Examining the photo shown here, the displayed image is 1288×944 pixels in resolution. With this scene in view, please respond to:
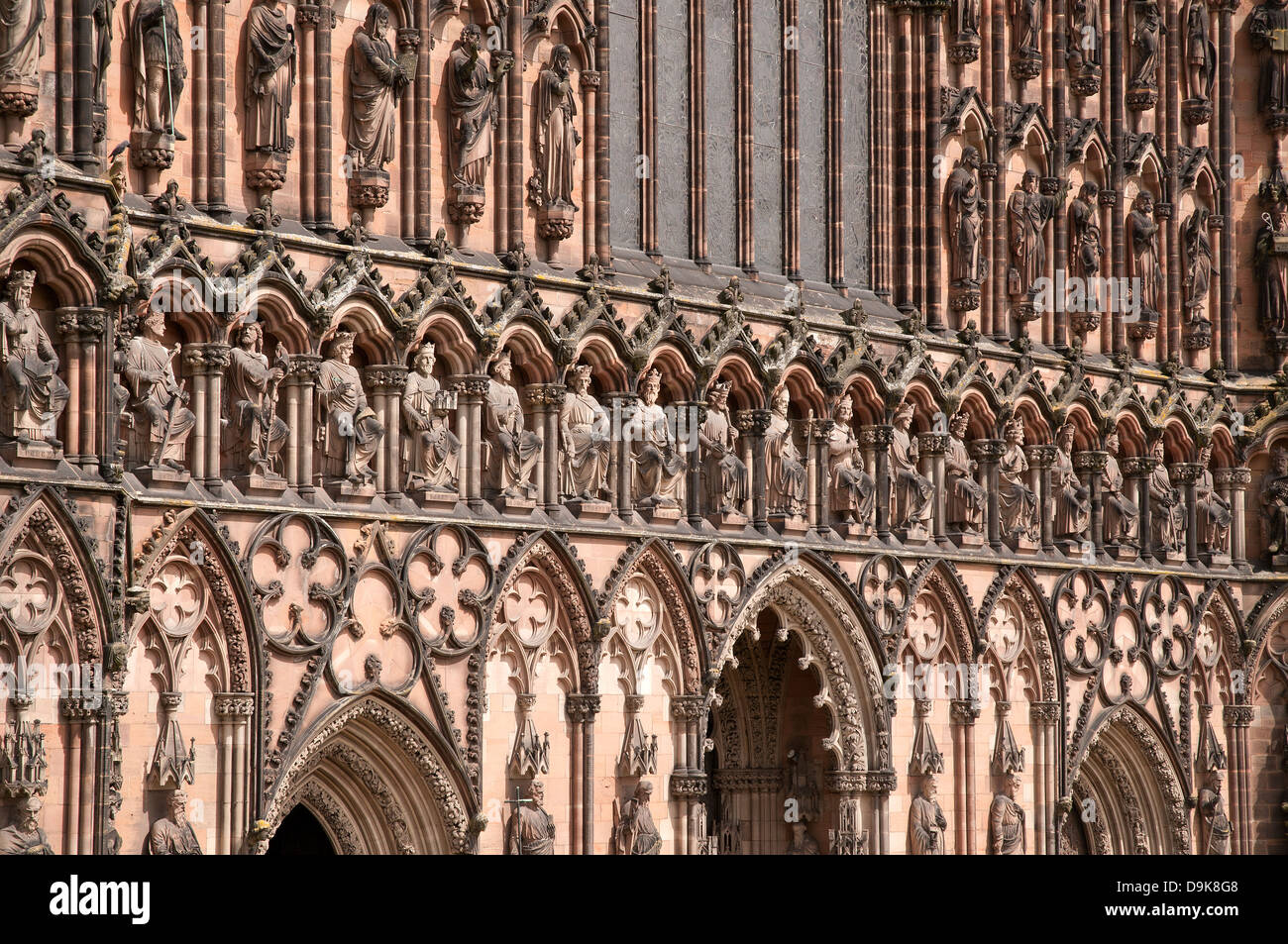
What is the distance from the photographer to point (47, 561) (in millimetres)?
22906

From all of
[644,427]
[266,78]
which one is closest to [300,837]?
A: [644,427]

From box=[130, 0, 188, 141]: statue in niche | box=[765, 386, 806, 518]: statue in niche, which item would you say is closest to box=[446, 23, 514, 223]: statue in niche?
box=[130, 0, 188, 141]: statue in niche

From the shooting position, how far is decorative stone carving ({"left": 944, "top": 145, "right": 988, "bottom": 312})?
34812 millimetres

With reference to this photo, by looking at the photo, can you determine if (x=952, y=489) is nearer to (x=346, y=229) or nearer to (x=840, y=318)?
(x=840, y=318)

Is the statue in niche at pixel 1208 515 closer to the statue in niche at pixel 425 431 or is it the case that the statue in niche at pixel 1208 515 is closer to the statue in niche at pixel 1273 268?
the statue in niche at pixel 1273 268

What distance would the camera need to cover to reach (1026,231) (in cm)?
3609

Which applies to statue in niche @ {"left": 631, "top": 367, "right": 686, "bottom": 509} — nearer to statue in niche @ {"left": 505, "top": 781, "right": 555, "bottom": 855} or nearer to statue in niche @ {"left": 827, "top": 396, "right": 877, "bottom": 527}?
statue in niche @ {"left": 827, "top": 396, "right": 877, "bottom": 527}

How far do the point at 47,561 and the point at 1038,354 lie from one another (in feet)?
57.1

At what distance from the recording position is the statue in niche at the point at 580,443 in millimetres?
28969

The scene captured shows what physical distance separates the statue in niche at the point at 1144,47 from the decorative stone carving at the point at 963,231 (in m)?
4.48

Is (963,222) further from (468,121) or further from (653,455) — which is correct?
(468,121)

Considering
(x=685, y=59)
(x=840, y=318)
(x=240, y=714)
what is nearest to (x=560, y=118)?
(x=685, y=59)

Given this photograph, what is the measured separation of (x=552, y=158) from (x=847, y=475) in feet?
20.3

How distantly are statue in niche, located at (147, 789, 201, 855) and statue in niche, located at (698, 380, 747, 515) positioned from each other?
28.9ft
